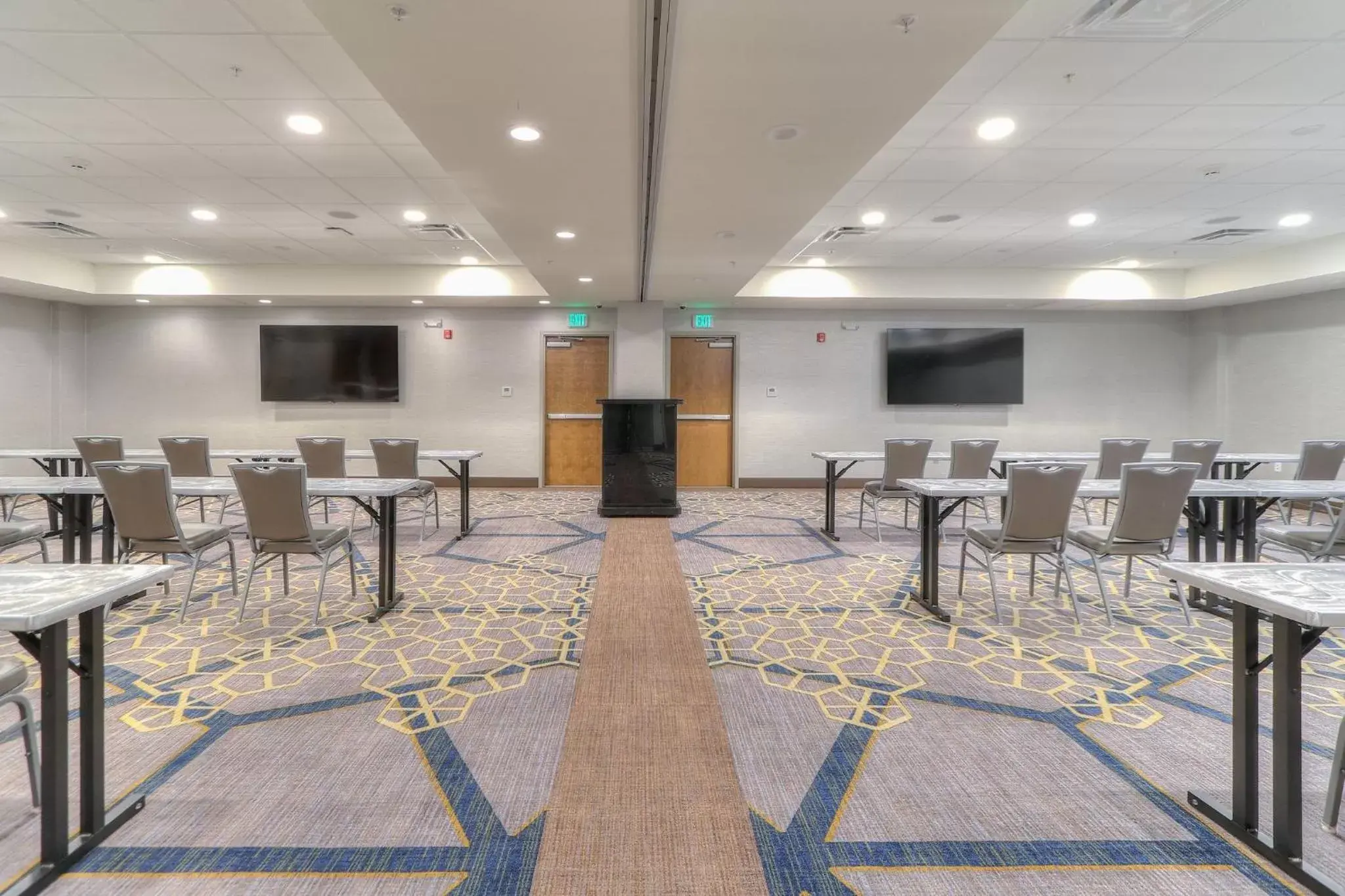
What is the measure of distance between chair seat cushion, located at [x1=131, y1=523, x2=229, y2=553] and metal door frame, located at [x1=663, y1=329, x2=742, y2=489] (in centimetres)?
634

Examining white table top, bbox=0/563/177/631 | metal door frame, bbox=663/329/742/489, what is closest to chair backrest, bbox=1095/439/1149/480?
metal door frame, bbox=663/329/742/489

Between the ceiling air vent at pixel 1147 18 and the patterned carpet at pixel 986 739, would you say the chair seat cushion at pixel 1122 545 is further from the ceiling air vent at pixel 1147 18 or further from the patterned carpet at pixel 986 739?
the ceiling air vent at pixel 1147 18

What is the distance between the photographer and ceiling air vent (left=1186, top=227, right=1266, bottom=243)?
6477mm

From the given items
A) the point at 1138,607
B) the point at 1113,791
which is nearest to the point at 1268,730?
the point at 1113,791

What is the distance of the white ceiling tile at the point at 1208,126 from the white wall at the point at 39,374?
42.4 ft

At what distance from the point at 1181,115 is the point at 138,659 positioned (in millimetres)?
6786

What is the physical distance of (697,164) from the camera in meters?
3.60

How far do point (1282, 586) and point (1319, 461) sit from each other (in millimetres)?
4766

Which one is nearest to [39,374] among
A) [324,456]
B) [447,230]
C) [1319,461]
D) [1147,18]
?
[324,456]

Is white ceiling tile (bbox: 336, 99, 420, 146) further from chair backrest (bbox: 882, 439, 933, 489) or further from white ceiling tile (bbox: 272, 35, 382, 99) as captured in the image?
chair backrest (bbox: 882, 439, 933, 489)

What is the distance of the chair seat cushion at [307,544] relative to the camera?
3.47 metres

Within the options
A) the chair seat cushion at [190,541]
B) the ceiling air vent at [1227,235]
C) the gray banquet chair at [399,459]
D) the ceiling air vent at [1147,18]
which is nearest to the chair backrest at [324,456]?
the gray banquet chair at [399,459]

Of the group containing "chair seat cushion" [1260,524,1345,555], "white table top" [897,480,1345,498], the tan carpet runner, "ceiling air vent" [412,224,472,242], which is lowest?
the tan carpet runner

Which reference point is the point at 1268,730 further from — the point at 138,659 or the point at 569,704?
the point at 138,659
